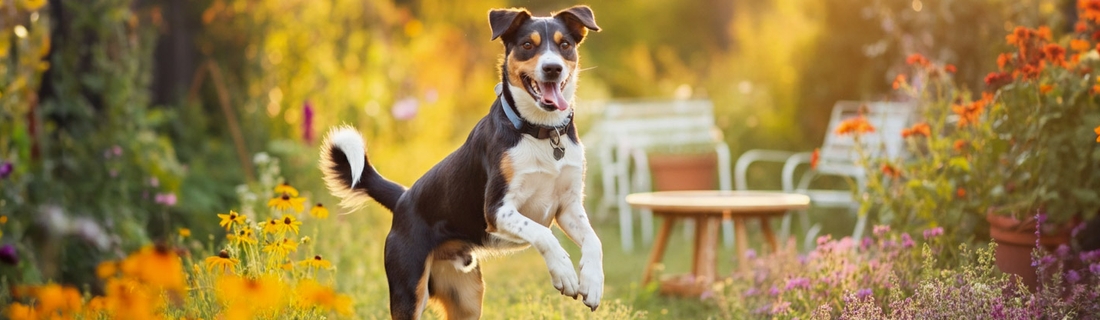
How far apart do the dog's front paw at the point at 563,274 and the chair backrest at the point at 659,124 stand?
4776mm

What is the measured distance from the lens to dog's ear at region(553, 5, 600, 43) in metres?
2.98

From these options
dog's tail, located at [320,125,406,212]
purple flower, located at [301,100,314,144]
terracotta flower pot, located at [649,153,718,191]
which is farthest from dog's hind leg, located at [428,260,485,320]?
terracotta flower pot, located at [649,153,718,191]

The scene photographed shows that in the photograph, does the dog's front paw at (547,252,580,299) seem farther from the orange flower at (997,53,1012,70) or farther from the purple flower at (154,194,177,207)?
the purple flower at (154,194,177,207)

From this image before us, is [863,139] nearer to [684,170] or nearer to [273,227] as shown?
[684,170]

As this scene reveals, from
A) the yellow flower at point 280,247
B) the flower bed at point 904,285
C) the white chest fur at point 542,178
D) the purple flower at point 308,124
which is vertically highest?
the purple flower at point 308,124

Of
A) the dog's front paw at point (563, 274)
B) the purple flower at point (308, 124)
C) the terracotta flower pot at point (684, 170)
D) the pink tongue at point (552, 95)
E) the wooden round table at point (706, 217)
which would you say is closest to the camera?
the dog's front paw at point (563, 274)

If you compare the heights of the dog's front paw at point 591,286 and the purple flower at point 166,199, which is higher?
the purple flower at point 166,199

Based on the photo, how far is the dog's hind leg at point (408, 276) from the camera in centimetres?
297

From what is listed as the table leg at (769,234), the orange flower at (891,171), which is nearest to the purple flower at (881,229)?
the orange flower at (891,171)

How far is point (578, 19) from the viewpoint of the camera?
9.82 ft

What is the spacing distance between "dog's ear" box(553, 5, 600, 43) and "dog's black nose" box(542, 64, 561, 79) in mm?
198

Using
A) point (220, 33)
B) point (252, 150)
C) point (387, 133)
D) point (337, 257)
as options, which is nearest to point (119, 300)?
point (337, 257)

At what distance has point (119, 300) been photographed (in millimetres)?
1952

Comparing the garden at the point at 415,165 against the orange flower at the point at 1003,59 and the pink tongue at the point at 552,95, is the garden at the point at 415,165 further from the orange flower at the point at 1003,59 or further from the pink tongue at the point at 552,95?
the pink tongue at the point at 552,95
